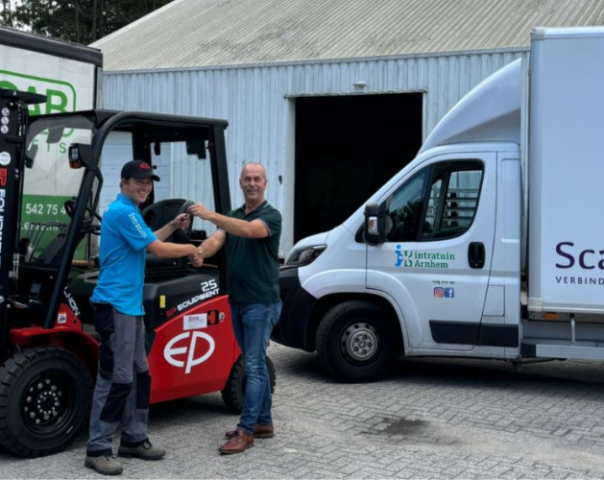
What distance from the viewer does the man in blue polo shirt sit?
520cm

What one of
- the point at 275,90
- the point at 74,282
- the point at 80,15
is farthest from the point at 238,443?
the point at 80,15

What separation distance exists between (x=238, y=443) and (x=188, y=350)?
0.81 meters

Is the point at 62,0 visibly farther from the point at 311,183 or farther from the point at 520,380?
the point at 520,380

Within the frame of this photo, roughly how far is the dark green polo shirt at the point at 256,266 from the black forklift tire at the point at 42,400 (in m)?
1.15

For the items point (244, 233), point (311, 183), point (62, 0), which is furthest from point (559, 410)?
point (62, 0)

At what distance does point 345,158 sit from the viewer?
24703 millimetres

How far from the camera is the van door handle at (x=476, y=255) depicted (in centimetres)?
783

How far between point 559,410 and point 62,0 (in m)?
44.5

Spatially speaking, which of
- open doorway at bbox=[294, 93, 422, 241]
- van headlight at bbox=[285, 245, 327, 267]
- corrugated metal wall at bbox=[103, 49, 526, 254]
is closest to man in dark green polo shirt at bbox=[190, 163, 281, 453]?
van headlight at bbox=[285, 245, 327, 267]

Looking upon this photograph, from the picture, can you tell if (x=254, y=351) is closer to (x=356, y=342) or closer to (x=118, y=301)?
(x=118, y=301)

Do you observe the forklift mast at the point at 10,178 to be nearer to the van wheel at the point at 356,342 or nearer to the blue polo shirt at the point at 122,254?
the blue polo shirt at the point at 122,254

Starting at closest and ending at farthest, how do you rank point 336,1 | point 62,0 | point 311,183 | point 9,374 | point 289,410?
1. point 9,374
2. point 289,410
3. point 336,1
4. point 311,183
5. point 62,0

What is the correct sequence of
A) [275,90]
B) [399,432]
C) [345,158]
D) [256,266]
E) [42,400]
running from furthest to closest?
[345,158]
[275,90]
[399,432]
[256,266]
[42,400]

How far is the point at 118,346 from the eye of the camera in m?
5.21
